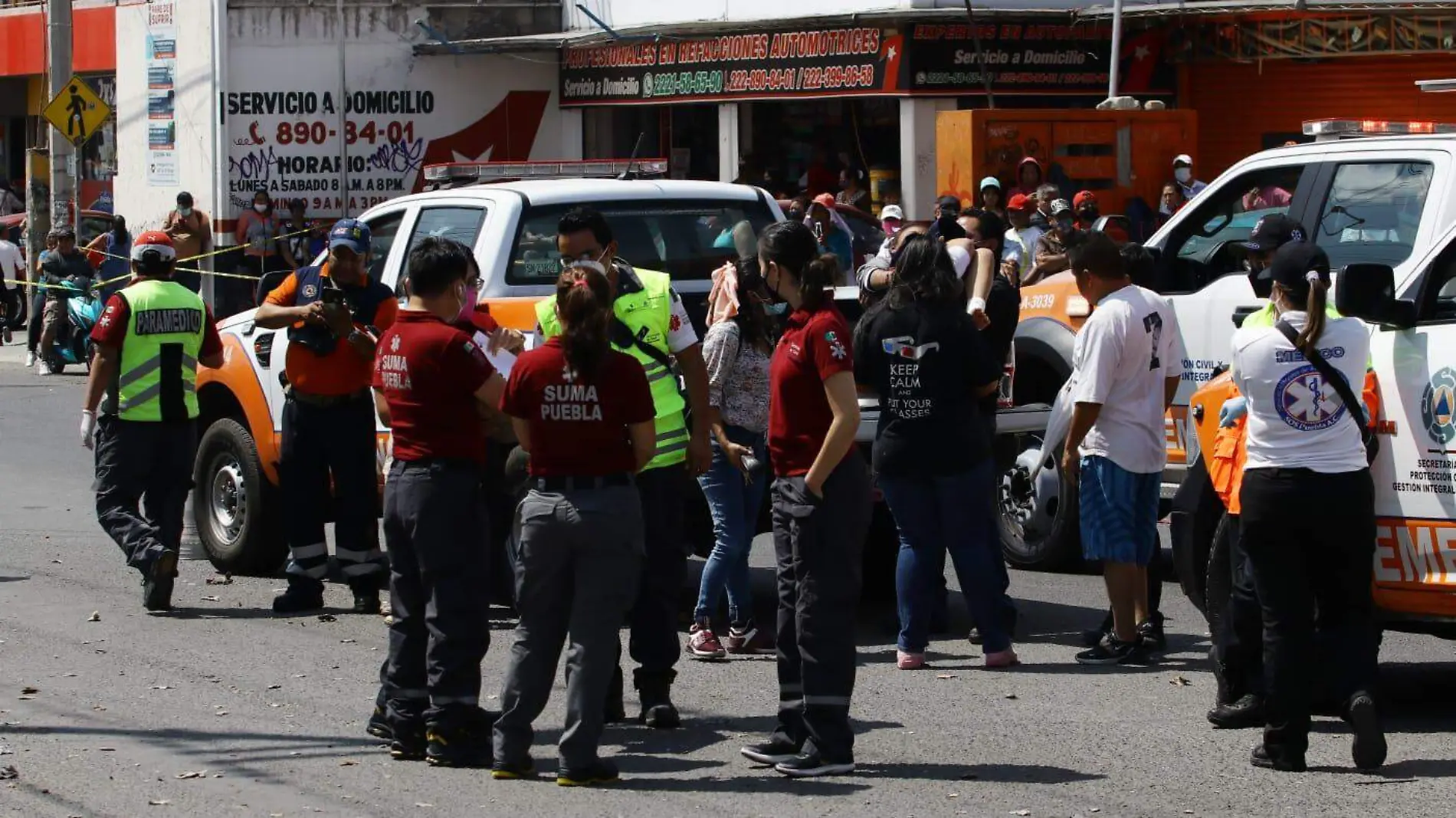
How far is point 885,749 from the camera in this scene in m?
7.35

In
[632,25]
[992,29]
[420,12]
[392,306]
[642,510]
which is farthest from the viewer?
[420,12]

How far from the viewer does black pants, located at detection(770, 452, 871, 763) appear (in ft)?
22.6

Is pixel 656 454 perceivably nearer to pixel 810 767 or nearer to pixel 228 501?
pixel 810 767

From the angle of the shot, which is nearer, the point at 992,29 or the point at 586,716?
the point at 586,716

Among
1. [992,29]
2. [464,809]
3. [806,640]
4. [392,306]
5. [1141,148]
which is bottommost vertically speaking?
[464,809]

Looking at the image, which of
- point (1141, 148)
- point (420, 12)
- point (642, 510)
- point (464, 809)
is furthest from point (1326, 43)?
point (464, 809)

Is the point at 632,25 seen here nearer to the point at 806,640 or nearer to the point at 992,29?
the point at 992,29

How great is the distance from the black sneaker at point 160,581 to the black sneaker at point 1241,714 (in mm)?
4987

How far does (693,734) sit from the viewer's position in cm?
764

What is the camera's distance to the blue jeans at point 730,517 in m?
8.81

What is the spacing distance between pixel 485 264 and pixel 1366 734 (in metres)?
4.65

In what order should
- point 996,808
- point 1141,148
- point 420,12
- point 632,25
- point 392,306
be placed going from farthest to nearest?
point 420,12
point 632,25
point 1141,148
point 392,306
point 996,808

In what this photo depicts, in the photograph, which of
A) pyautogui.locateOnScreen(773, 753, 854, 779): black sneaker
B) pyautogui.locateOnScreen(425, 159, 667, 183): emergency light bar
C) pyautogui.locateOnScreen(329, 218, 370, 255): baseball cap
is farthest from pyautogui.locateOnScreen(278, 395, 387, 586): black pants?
pyautogui.locateOnScreen(773, 753, 854, 779): black sneaker

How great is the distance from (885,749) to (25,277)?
2453 centimetres
